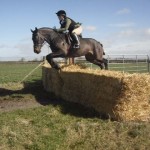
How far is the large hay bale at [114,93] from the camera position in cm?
1151

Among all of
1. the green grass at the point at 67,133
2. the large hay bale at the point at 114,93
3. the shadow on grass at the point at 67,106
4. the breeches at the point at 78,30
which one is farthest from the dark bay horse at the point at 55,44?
the green grass at the point at 67,133

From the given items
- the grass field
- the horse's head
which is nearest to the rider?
the horse's head

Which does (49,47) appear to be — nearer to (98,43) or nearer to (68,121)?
(98,43)

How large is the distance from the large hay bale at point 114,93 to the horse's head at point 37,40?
2194mm

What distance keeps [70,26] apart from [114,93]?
5.57 m

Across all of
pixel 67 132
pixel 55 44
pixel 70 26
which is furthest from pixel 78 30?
pixel 67 132

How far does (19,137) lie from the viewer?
10.3 metres

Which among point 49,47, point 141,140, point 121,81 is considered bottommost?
point 141,140

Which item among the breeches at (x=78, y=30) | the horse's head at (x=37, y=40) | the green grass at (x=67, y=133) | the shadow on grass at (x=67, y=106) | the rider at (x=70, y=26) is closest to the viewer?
the green grass at (x=67, y=133)

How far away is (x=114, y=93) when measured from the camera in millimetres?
11906

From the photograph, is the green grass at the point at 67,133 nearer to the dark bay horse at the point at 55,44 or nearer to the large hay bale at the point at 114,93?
the large hay bale at the point at 114,93

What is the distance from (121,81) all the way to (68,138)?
2363 mm

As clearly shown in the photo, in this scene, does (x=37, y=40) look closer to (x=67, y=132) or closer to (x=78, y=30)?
(x=78, y=30)

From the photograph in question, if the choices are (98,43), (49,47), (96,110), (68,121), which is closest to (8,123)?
(68,121)
